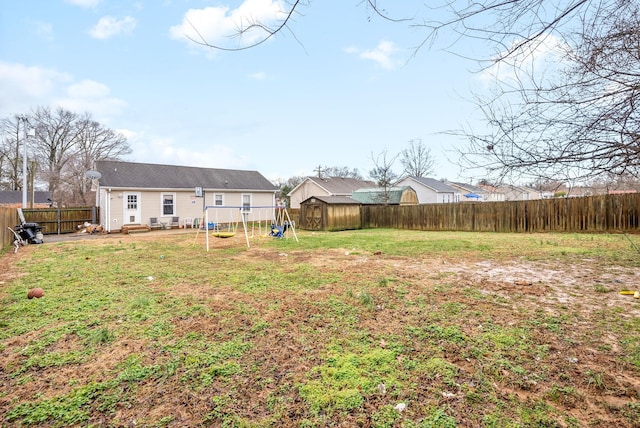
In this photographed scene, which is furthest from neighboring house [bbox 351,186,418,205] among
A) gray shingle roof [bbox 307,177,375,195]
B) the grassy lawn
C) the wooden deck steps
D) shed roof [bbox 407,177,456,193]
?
the grassy lawn

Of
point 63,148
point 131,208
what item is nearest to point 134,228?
point 131,208

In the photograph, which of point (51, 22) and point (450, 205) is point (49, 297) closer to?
point (51, 22)

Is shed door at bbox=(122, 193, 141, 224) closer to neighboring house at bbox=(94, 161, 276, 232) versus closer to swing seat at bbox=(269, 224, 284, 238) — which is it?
neighboring house at bbox=(94, 161, 276, 232)

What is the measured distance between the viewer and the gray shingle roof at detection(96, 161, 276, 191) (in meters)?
17.1

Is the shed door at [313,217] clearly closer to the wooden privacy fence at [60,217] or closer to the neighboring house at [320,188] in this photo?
the neighboring house at [320,188]

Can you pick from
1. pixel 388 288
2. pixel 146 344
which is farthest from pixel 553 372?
pixel 146 344

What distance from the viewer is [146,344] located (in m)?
2.75

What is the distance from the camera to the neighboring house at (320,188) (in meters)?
29.6

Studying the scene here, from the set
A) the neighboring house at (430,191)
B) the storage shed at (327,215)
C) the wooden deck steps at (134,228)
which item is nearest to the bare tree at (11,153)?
the wooden deck steps at (134,228)

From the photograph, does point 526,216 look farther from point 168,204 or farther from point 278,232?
point 168,204

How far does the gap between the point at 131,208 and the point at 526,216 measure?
20776mm

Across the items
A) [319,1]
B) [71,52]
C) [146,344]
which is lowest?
[146,344]

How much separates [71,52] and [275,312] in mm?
9788

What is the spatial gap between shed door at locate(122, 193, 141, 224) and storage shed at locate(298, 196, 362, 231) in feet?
31.2
